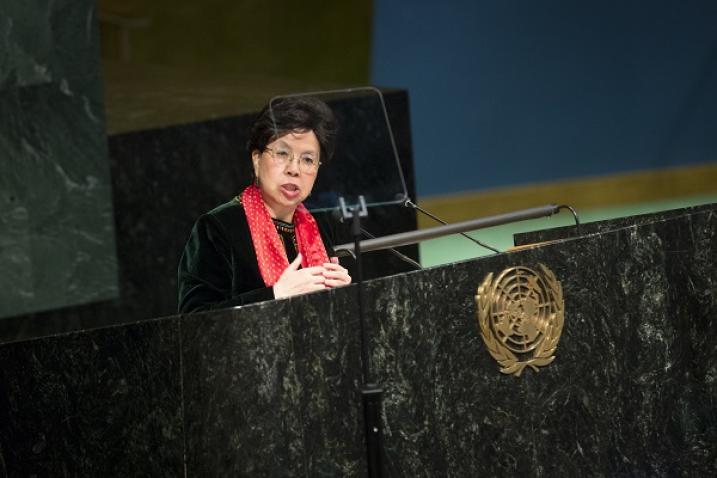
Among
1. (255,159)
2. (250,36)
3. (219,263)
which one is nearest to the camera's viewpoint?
(219,263)

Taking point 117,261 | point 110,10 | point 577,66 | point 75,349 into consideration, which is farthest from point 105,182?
point 577,66

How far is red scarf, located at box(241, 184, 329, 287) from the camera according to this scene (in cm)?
321

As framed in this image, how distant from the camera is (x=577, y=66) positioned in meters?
7.84

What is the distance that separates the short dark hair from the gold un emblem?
2.16ft

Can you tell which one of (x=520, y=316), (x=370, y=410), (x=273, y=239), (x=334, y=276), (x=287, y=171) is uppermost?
(x=287, y=171)

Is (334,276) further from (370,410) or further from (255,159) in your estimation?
(255,159)

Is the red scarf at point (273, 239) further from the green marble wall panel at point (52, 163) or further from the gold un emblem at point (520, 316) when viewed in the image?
the green marble wall panel at point (52, 163)

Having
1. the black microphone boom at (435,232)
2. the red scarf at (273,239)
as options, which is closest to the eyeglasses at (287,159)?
the red scarf at (273,239)

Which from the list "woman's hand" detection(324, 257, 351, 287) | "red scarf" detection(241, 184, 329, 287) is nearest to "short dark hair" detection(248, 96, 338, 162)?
"red scarf" detection(241, 184, 329, 287)

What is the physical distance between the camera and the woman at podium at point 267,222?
3.20 meters

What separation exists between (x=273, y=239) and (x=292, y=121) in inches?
11.0

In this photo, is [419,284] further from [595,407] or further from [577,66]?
[577,66]

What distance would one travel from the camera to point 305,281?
114 inches

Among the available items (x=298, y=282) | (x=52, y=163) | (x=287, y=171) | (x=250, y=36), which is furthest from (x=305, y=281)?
(x=250, y=36)
